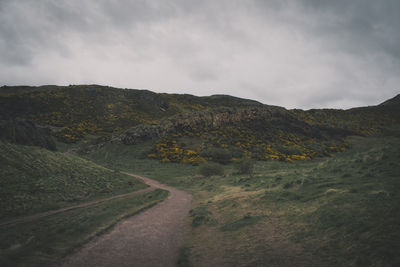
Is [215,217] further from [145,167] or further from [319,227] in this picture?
[145,167]

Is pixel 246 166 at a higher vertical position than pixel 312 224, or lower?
lower

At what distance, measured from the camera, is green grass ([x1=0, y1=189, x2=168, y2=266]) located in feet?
21.7

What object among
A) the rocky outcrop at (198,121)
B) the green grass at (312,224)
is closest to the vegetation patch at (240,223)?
the green grass at (312,224)

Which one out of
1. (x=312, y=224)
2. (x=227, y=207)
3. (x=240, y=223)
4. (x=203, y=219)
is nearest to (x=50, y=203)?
(x=203, y=219)

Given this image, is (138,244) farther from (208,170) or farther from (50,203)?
(208,170)

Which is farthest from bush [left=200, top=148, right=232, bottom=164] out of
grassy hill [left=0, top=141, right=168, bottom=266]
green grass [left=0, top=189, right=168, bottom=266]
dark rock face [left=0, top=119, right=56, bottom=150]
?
green grass [left=0, top=189, right=168, bottom=266]

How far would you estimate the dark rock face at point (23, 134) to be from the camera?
2134 cm

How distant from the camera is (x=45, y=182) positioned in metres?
15.4

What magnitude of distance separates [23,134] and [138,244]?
24.0 meters

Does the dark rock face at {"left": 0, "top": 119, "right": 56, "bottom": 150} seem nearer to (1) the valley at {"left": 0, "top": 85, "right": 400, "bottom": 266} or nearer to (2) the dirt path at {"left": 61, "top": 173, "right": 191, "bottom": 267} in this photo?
(1) the valley at {"left": 0, "top": 85, "right": 400, "bottom": 266}

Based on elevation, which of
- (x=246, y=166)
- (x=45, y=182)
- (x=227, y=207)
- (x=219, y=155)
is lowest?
(x=227, y=207)

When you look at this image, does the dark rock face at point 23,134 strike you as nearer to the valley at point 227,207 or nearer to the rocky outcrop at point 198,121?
the valley at point 227,207

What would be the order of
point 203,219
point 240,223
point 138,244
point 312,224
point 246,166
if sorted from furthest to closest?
1. point 246,166
2. point 203,219
3. point 240,223
4. point 138,244
5. point 312,224

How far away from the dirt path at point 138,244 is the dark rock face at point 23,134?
19.9 meters
